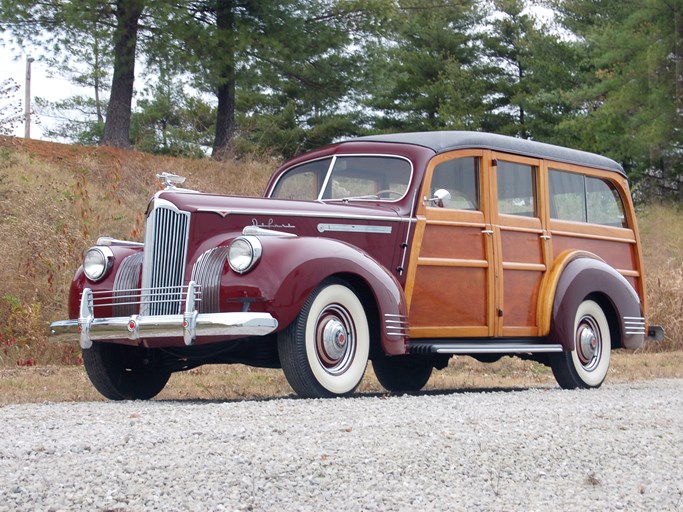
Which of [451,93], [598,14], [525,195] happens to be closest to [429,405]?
[525,195]

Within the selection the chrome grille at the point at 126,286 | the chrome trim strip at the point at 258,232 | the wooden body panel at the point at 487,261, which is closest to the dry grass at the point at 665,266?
the wooden body panel at the point at 487,261

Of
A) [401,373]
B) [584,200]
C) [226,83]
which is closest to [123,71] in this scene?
[226,83]

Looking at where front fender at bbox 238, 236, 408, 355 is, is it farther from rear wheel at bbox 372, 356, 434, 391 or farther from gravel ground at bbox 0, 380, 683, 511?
rear wheel at bbox 372, 356, 434, 391

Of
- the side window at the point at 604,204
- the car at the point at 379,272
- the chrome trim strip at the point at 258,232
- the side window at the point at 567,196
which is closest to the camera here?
the car at the point at 379,272

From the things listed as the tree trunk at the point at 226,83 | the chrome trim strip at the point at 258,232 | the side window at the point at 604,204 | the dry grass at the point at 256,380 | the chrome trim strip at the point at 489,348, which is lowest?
the dry grass at the point at 256,380

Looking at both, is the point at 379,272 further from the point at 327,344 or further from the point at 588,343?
the point at 588,343

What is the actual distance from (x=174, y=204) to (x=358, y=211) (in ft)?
4.78

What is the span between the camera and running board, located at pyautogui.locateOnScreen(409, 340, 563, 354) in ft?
25.4

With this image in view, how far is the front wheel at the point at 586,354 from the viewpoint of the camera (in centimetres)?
902

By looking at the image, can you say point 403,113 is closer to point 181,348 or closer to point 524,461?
point 181,348

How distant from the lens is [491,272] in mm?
8594

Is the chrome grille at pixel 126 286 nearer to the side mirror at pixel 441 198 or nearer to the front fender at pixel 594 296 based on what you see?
the side mirror at pixel 441 198

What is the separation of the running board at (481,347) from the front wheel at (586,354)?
27cm

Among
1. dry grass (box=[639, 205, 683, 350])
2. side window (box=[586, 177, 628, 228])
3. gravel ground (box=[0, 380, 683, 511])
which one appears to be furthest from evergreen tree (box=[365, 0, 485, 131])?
gravel ground (box=[0, 380, 683, 511])
